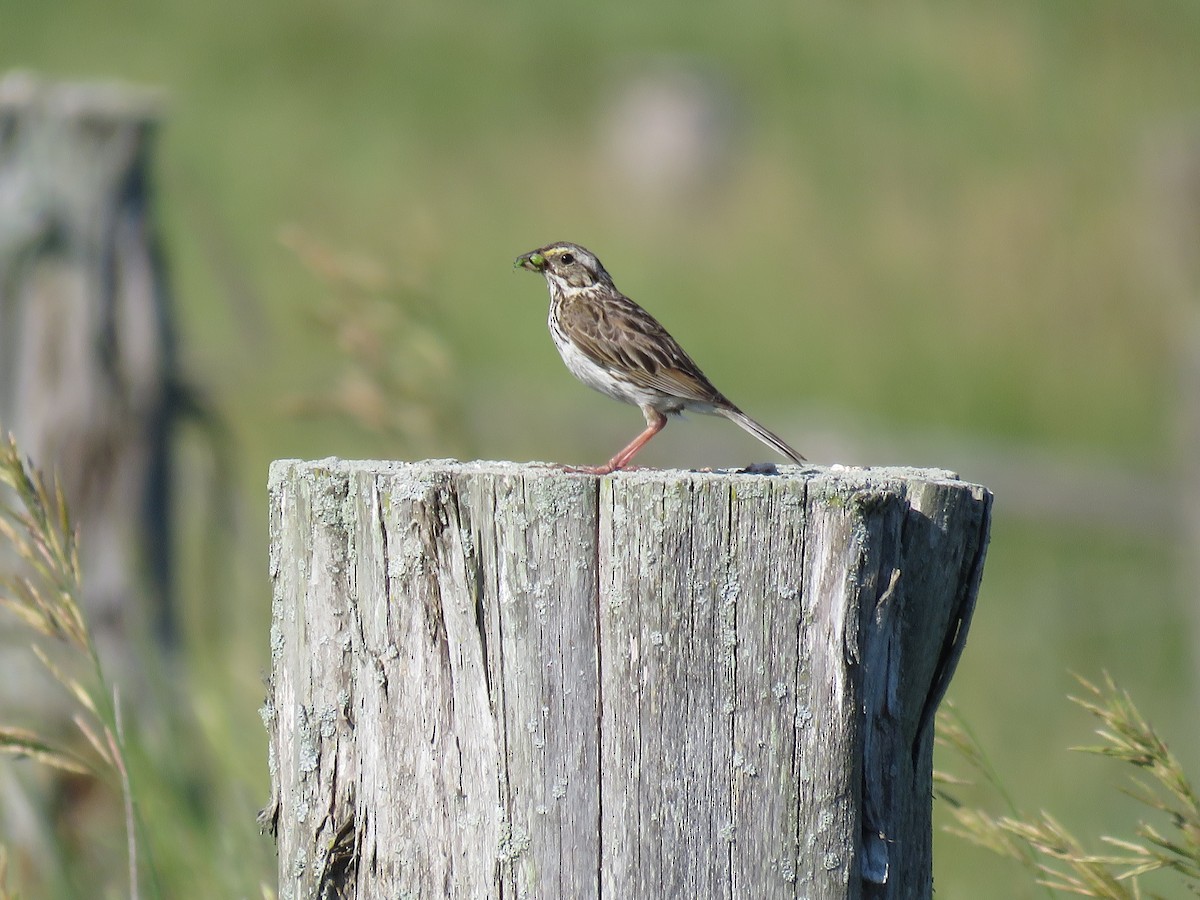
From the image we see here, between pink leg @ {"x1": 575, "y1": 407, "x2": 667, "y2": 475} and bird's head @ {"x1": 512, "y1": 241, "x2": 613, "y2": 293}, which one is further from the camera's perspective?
bird's head @ {"x1": 512, "y1": 241, "x2": 613, "y2": 293}

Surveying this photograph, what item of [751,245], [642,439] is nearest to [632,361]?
[642,439]

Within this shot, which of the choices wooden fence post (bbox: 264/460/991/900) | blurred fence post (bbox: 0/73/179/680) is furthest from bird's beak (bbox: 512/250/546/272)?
wooden fence post (bbox: 264/460/991/900)

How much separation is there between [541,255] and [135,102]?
1596mm

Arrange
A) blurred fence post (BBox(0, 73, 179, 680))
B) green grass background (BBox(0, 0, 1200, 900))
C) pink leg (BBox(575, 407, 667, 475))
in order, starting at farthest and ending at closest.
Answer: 1. green grass background (BBox(0, 0, 1200, 900))
2. blurred fence post (BBox(0, 73, 179, 680))
3. pink leg (BBox(575, 407, 667, 475))

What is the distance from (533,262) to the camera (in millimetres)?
4859

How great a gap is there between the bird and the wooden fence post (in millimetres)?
1591

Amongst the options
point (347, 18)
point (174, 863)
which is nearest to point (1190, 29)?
point (347, 18)

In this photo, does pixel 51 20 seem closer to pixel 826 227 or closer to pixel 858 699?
pixel 826 227

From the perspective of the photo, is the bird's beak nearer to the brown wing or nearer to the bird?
the bird

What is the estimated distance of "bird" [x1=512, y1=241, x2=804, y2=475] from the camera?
168 inches

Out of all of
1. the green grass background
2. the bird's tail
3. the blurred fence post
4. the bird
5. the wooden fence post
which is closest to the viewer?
the wooden fence post

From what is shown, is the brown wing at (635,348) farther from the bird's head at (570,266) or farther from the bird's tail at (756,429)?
the bird's head at (570,266)

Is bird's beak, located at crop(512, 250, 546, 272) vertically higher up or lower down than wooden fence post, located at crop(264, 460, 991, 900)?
higher up

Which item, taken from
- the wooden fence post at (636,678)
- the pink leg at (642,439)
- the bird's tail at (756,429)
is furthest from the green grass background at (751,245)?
the wooden fence post at (636,678)
